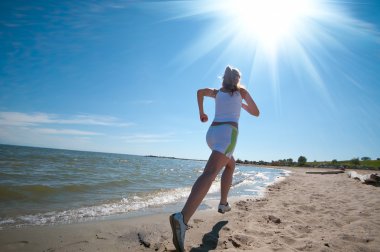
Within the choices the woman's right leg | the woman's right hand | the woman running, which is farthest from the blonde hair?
the woman's right leg

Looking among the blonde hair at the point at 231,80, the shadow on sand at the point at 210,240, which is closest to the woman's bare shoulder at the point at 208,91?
the blonde hair at the point at 231,80

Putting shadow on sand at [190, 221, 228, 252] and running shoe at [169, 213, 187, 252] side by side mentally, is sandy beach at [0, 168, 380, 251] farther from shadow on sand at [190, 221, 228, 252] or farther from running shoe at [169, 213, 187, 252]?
running shoe at [169, 213, 187, 252]

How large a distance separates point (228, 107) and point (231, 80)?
38 cm

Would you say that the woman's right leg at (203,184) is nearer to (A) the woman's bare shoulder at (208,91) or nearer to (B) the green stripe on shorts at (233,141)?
(B) the green stripe on shorts at (233,141)

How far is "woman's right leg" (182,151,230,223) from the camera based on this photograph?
8.78 feet

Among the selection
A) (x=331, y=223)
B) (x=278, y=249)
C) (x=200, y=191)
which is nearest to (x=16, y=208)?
(x=200, y=191)

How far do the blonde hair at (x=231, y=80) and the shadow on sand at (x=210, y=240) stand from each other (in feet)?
6.24

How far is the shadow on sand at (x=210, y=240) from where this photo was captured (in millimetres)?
2830

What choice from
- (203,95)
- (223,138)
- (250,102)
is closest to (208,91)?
(203,95)

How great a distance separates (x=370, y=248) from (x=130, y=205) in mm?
4475

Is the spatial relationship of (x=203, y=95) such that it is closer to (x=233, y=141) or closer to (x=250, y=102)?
(x=250, y=102)

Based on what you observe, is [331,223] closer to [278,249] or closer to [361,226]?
[361,226]

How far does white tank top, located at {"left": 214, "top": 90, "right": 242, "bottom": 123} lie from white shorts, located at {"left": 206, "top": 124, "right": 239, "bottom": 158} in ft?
0.42

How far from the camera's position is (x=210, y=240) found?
3.13 metres
